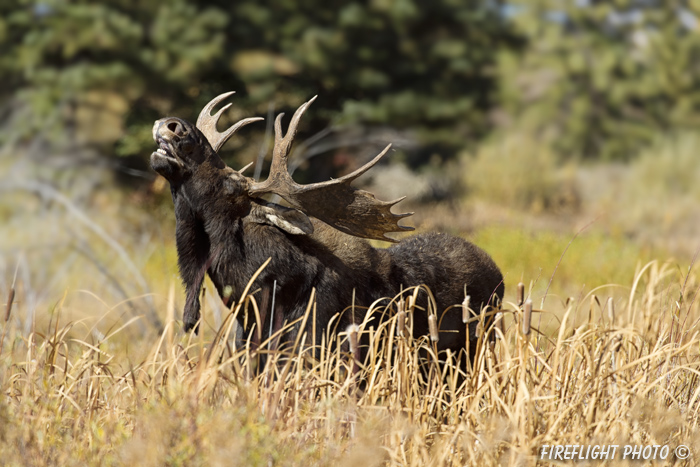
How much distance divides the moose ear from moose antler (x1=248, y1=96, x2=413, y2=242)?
10 cm

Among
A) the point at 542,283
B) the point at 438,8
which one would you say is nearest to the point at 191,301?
the point at 542,283

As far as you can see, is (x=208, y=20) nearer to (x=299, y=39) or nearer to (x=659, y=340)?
(x=299, y=39)

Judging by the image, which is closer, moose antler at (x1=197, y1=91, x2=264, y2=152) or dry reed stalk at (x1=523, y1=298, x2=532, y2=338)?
dry reed stalk at (x1=523, y1=298, x2=532, y2=338)

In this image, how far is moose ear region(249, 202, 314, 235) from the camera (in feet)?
11.9

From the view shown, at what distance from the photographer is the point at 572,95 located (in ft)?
73.9

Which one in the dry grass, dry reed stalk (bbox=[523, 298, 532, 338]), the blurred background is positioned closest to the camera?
the dry grass

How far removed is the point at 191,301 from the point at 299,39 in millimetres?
9881

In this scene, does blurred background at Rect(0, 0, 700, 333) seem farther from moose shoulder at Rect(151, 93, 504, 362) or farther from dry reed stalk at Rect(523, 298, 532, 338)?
dry reed stalk at Rect(523, 298, 532, 338)

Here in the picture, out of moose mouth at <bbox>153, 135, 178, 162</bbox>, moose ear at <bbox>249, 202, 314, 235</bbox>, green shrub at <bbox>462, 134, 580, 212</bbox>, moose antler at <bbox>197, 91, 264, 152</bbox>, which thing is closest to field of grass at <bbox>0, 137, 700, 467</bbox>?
moose ear at <bbox>249, 202, 314, 235</bbox>

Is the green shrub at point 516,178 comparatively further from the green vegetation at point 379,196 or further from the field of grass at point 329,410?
the field of grass at point 329,410

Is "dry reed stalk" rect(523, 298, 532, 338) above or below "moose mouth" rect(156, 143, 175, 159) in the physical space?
below

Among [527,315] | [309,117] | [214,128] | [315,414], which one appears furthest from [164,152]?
[309,117]

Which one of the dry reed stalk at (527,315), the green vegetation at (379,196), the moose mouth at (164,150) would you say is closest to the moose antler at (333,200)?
the moose mouth at (164,150)

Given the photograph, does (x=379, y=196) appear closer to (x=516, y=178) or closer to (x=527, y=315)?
(x=516, y=178)
